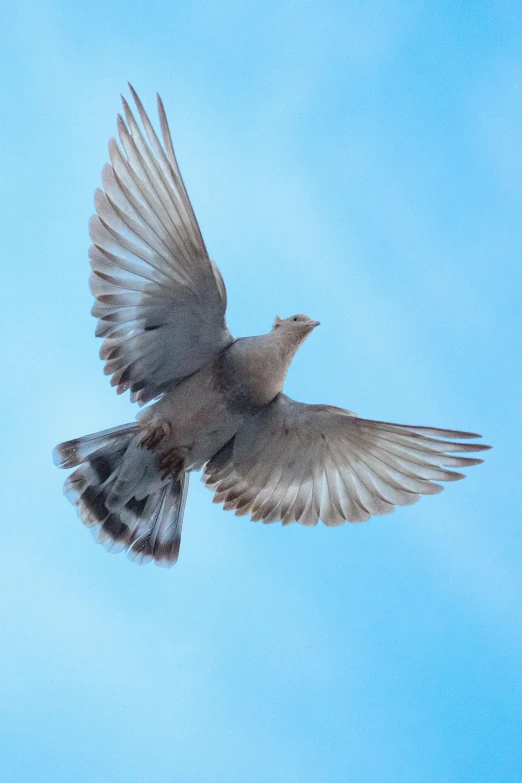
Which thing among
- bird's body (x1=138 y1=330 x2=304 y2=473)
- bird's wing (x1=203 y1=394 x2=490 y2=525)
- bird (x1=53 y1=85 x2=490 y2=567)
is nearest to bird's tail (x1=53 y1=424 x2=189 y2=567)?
bird (x1=53 y1=85 x2=490 y2=567)

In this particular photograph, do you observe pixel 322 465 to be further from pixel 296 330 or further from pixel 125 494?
pixel 125 494

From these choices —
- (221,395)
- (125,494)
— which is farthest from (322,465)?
(125,494)

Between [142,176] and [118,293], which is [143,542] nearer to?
[118,293]

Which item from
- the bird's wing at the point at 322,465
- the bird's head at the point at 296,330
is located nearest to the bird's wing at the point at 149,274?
the bird's head at the point at 296,330

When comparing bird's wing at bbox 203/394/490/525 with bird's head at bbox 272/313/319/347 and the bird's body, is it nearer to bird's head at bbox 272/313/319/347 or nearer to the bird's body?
the bird's body

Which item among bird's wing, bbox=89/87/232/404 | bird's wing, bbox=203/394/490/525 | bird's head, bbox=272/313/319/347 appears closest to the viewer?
bird's wing, bbox=89/87/232/404

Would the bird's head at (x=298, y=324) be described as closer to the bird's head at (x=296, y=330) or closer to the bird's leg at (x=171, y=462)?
the bird's head at (x=296, y=330)
